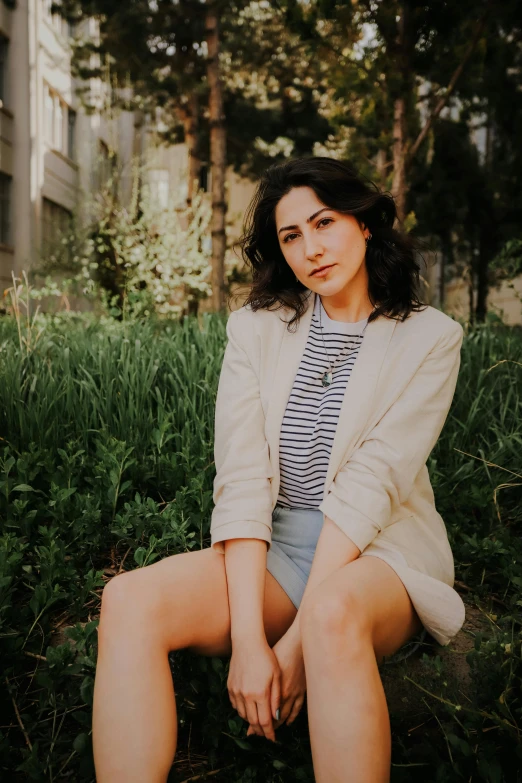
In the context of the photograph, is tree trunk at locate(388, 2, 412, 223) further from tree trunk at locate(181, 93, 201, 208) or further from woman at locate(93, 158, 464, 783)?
tree trunk at locate(181, 93, 201, 208)

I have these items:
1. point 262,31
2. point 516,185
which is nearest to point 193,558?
point 516,185

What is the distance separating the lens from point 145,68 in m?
11.6

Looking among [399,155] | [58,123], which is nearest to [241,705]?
[399,155]

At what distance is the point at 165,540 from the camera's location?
236 cm

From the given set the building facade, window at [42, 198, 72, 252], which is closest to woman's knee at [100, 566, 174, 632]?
the building facade

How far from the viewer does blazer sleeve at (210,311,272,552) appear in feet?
5.75

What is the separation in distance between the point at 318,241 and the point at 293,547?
843 millimetres

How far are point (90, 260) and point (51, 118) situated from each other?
6319mm

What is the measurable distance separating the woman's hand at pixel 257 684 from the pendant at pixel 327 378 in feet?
2.39

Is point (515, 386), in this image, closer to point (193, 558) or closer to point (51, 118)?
point (193, 558)

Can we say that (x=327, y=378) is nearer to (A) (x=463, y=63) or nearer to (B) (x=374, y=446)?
(B) (x=374, y=446)

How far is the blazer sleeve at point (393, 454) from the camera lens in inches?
67.4

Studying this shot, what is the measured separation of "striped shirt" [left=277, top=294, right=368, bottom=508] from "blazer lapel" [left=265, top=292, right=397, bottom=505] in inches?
1.2

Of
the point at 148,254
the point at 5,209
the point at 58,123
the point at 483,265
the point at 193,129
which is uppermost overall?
the point at 58,123
